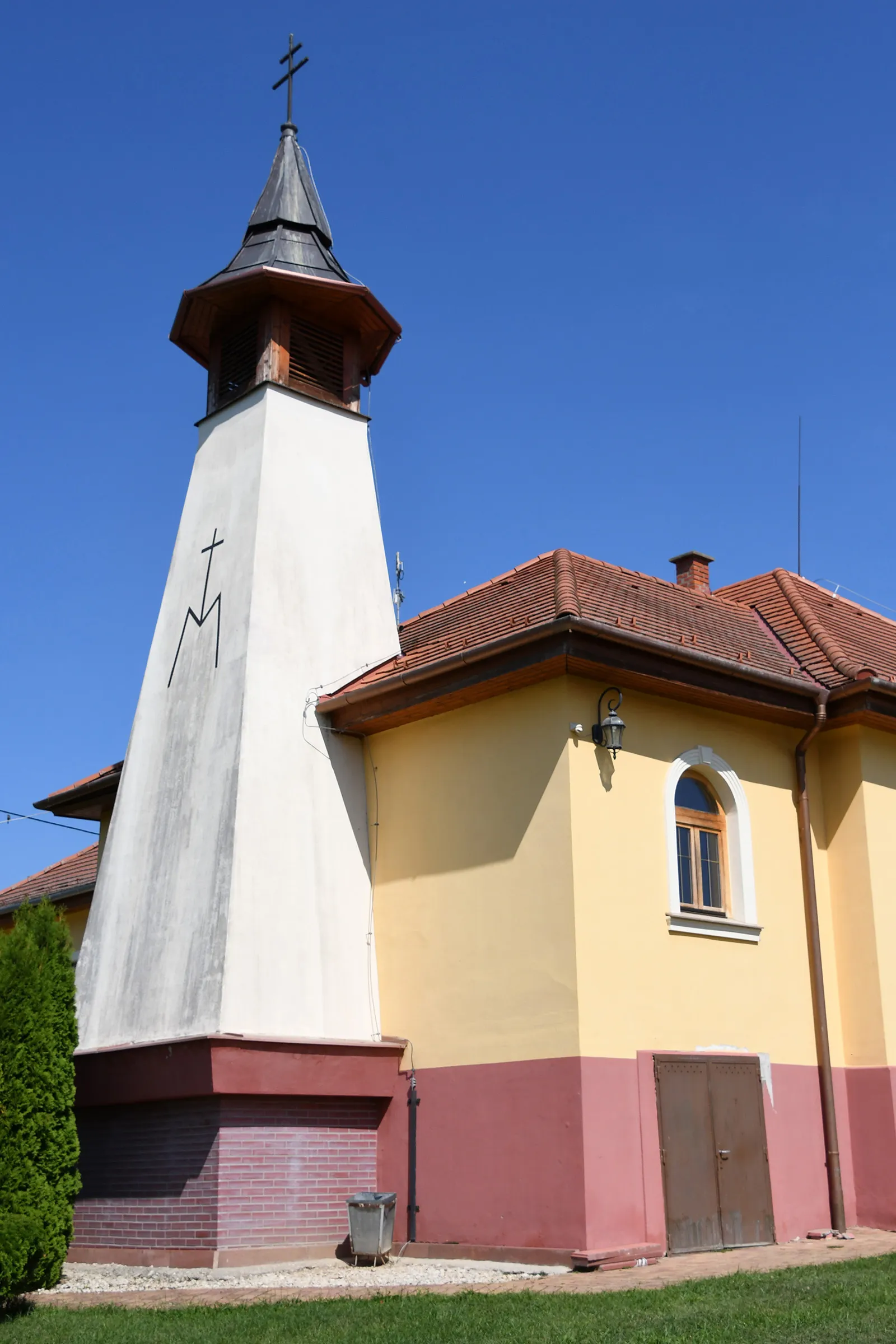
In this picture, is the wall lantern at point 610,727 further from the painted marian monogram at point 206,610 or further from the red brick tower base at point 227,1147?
the painted marian monogram at point 206,610

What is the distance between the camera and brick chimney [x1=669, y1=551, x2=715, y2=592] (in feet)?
59.6

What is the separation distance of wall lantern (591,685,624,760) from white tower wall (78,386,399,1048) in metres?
3.25

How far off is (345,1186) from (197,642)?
20.0ft

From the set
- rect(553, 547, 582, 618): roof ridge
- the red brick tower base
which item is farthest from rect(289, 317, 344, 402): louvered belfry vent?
the red brick tower base

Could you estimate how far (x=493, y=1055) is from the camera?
41.1 feet

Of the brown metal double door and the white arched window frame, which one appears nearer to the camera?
the brown metal double door

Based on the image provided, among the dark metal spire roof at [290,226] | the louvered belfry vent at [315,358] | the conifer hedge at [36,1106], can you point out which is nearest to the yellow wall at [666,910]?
the conifer hedge at [36,1106]

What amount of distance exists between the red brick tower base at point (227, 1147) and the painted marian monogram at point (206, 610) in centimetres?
459

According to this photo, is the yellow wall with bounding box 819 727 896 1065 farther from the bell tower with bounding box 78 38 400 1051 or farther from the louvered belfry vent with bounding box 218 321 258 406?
the louvered belfry vent with bounding box 218 321 258 406

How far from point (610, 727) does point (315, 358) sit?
6.84 metres

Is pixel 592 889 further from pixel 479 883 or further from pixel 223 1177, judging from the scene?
pixel 223 1177

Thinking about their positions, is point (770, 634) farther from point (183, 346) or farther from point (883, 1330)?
point (883, 1330)

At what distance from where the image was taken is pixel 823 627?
52.9 feet

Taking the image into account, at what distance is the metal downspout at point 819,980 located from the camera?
13.4 m
